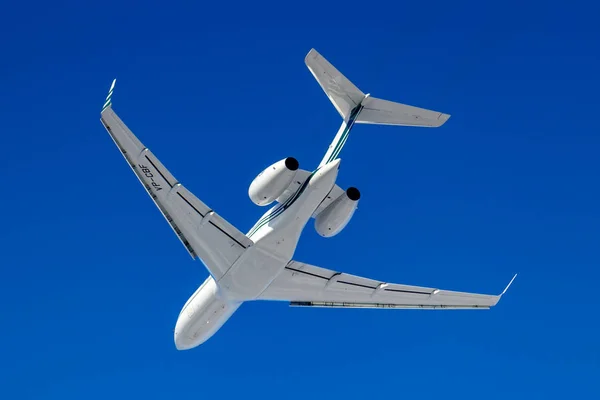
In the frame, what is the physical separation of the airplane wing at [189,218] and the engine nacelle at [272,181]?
7.57ft

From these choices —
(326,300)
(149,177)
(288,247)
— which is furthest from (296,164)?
(326,300)

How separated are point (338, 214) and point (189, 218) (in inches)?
247

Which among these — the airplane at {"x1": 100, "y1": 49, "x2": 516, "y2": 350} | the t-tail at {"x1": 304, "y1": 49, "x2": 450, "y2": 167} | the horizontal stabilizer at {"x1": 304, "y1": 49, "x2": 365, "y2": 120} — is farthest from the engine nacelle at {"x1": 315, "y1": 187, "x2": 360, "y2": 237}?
the horizontal stabilizer at {"x1": 304, "y1": 49, "x2": 365, "y2": 120}

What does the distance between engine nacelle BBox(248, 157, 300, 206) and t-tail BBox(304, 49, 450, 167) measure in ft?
7.71

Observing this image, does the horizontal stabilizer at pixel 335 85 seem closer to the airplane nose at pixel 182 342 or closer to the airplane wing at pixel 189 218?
the airplane wing at pixel 189 218

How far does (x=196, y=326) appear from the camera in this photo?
1421 inches

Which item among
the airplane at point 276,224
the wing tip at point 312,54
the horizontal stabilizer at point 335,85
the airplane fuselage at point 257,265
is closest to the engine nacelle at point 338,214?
the airplane at point 276,224

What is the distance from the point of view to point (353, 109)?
111 feet

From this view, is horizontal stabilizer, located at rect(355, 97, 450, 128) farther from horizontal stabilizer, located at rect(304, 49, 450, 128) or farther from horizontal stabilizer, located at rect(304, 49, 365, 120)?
horizontal stabilizer, located at rect(304, 49, 365, 120)

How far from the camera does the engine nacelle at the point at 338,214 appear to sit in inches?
1284

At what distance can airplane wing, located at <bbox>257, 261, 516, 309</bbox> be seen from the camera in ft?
119

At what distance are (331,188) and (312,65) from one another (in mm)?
5449

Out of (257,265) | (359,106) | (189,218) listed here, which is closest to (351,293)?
(257,265)

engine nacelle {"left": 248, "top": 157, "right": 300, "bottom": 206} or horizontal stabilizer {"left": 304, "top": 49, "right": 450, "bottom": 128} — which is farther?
horizontal stabilizer {"left": 304, "top": 49, "right": 450, "bottom": 128}
